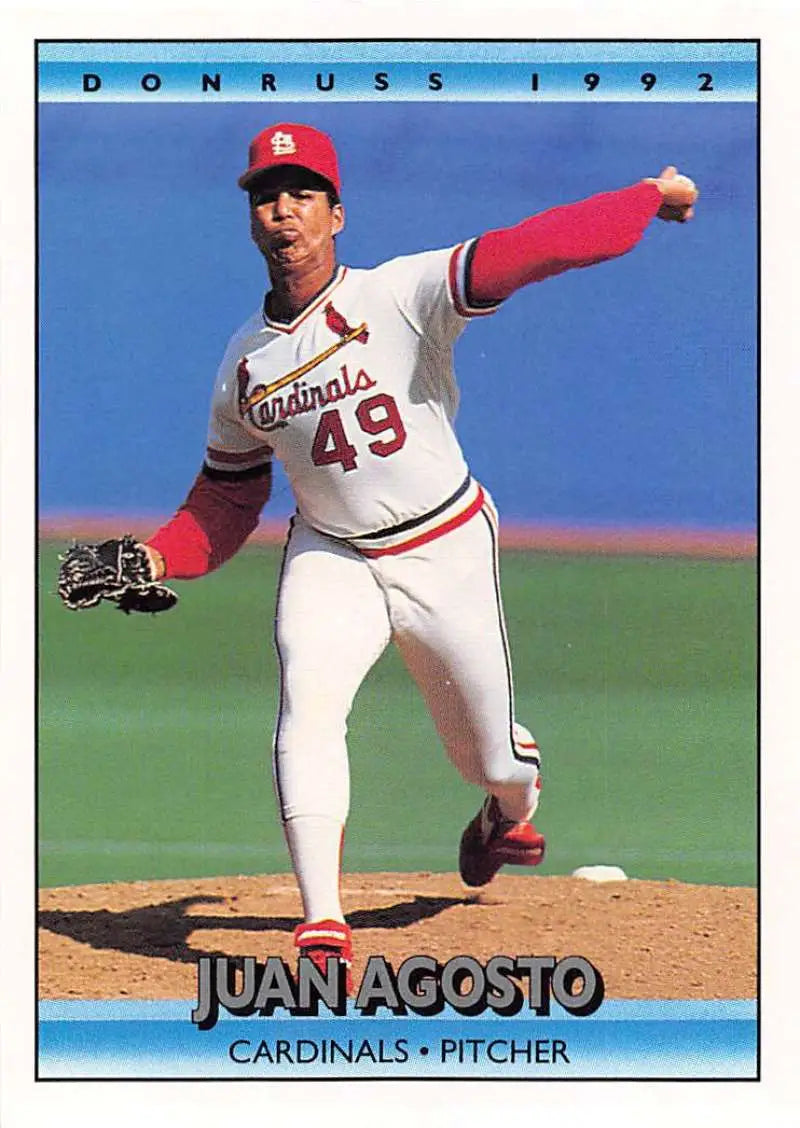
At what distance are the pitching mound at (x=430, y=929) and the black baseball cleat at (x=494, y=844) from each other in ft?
0.44

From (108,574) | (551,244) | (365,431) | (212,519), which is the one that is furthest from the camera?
(212,519)

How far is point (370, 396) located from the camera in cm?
593

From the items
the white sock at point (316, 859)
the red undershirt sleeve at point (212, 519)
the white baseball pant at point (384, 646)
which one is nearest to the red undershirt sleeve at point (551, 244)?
the white baseball pant at point (384, 646)

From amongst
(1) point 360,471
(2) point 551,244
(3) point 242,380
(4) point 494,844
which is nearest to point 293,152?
(3) point 242,380

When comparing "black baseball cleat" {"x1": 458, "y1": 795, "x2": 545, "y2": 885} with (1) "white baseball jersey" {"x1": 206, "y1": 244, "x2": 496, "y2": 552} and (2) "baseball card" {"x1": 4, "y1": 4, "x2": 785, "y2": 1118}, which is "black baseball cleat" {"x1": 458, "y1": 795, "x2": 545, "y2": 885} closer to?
(2) "baseball card" {"x1": 4, "y1": 4, "x2": 785, "y2": 1118}

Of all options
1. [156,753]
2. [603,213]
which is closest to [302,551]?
[156,753]

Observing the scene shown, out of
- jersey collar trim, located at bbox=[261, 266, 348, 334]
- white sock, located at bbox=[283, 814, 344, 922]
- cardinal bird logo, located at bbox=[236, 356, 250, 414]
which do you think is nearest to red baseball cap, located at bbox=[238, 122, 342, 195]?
jersey collar trim, located at bbox=[261, 266, 348, 334]

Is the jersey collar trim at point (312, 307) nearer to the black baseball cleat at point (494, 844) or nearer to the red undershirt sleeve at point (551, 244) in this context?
the red undershirt sleeve at point (551, 244)

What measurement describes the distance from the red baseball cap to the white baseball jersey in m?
0.31

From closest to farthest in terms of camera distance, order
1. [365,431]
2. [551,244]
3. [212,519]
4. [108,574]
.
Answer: [551,244] < [365,431] < [108,574] < [212,519]

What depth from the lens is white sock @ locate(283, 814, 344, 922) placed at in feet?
19.0

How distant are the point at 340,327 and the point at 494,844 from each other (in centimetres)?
161

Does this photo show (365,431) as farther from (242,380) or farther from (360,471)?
(242,380)
